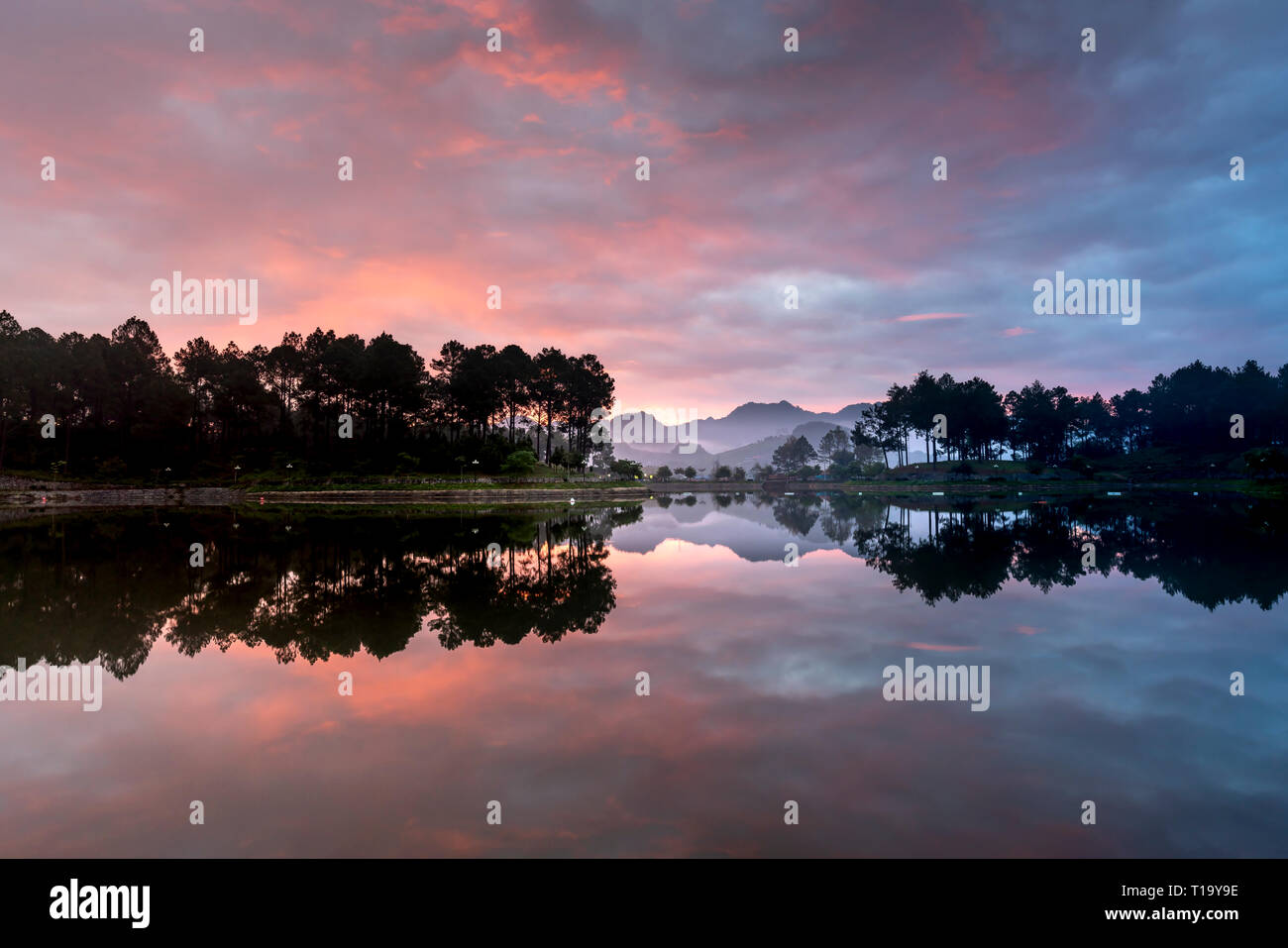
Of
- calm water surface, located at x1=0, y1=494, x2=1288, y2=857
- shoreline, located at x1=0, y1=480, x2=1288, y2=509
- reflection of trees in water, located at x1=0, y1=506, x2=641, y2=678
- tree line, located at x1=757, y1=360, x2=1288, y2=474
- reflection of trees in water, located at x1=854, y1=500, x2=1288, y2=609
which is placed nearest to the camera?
calm water surface, located at x1=0, y1=494, x2=1288, y2=857

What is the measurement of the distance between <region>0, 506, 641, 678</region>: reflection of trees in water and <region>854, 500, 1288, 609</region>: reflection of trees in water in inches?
414

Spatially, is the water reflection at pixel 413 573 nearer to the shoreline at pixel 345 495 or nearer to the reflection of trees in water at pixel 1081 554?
the reflection of trees in water at pixel 1081 554

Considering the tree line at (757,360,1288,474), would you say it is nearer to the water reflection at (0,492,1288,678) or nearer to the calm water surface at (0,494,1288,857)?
the water reflection at (0,492,1288,678)

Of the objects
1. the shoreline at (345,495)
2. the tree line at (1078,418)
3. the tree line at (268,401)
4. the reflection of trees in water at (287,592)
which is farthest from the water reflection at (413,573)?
the tree line at (1078,418)

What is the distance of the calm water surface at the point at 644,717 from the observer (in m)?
5.33

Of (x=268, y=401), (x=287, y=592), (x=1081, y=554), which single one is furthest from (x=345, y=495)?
(x=1081, y=554)

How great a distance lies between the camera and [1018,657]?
404 inches

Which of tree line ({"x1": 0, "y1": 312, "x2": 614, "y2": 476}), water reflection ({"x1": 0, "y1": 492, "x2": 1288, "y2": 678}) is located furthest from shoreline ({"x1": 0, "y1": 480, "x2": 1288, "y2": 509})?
water reflection ({"x1": 0, "y1": 492, "x2": 1288, "y2": 678})

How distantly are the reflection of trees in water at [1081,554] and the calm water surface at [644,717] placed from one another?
321mm

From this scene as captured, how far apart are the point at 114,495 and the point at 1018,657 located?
81824 millimetres

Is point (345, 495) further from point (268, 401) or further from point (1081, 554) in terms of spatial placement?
point (1081, 554)

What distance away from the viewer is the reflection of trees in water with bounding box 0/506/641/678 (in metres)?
11.9

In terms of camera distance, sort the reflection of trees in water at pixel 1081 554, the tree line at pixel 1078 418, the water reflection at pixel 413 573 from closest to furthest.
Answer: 1. the water reflection at pixel 413 573
2. the reflection of trees in water at pixel 1081 554
3. the tree line at pixel 1078 418
